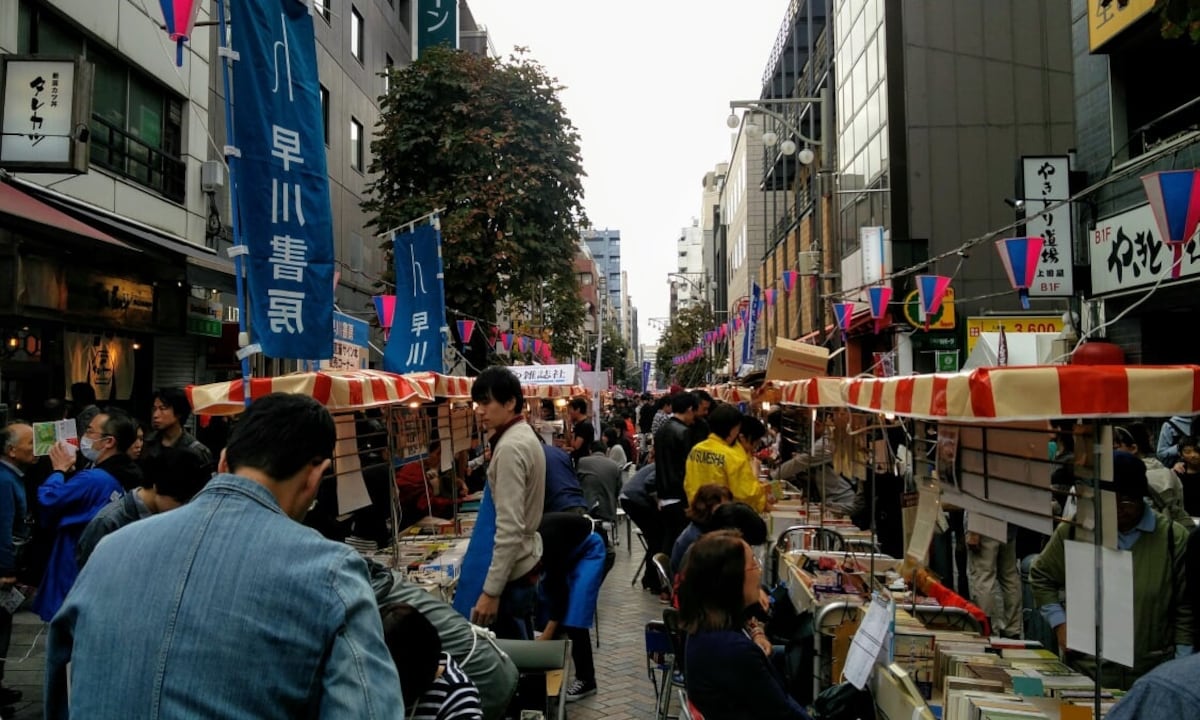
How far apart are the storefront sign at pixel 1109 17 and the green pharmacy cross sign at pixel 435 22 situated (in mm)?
20747

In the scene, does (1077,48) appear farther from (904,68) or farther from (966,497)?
(966,497)

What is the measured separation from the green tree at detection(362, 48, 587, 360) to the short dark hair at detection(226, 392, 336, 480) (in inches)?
689

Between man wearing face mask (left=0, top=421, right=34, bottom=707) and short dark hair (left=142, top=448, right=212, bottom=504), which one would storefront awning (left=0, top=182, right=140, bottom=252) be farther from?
short dark hair (left=142, top=448, right=212, bottom=504)

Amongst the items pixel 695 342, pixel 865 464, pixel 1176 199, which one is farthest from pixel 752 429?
pixel 695 342

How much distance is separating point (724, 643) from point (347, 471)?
10.6 ft

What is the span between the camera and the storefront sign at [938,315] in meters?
19.1

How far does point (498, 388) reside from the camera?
17.7 feet

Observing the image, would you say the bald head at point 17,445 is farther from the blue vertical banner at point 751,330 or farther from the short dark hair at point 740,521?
the blue vertical banner at point 751,330

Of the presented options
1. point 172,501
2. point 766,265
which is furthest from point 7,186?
point 766,265

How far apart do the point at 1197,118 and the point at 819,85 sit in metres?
18.0

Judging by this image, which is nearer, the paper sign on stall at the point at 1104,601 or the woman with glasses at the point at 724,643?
the paper sign on stall at the point at 1104,601

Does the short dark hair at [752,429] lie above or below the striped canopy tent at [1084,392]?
below

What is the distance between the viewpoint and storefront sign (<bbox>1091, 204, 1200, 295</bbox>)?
37.5 ft

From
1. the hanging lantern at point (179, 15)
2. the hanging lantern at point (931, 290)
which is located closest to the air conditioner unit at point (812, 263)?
the hanging lantern at point (931, 290)
